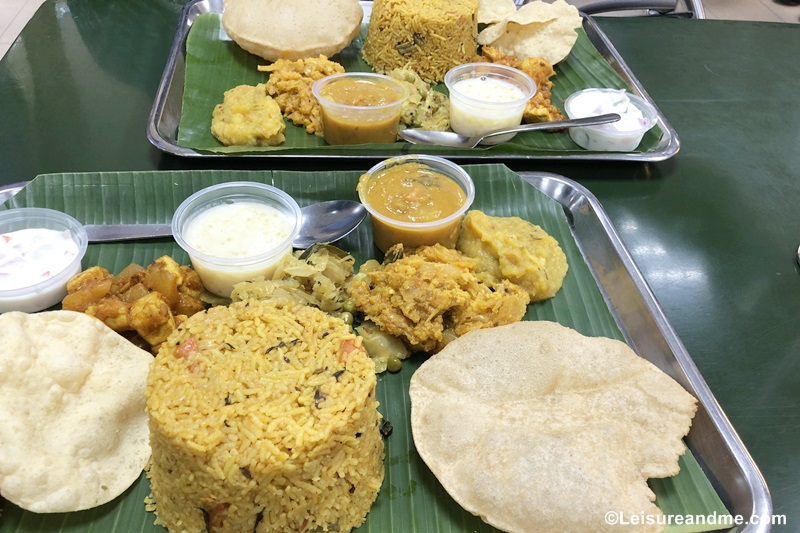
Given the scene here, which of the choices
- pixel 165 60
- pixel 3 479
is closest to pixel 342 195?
pixel 3 479

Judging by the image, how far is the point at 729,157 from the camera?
14.5 ft

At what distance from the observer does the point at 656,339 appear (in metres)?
2.85

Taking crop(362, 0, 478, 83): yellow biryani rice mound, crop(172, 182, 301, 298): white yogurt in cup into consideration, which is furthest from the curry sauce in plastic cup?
crop(362, 0, 478, 83): yellow biryani rice mound

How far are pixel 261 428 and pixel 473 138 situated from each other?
2.82 meters

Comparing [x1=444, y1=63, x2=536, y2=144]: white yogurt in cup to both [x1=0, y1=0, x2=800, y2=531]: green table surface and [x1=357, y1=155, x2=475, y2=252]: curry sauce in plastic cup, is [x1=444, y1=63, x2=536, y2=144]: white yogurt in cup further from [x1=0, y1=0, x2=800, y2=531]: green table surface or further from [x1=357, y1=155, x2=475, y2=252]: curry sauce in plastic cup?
[x1=357, y1=155, x2=475, y2=252]: curry sauce in plastic cup

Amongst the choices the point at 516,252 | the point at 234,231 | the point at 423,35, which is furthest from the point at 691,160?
the point at 234,231

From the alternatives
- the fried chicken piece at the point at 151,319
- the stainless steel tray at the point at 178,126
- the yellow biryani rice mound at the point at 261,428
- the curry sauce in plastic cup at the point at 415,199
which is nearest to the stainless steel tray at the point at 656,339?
the stainless steel tray at the point at 178,126

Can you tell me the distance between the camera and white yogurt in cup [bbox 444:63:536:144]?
4.14 meters

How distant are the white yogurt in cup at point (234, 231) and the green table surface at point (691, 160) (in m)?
0.80

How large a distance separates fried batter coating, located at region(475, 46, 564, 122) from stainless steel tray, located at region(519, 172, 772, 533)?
943 millimetres

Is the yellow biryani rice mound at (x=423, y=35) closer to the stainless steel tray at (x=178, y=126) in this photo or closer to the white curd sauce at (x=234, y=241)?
the stainless steel tray at (x=178, y=126)

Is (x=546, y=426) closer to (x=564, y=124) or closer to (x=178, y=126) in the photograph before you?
(x=564, y=124)

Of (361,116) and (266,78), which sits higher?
(361,116)

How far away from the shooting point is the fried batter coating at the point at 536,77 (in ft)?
14.5
